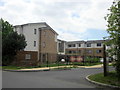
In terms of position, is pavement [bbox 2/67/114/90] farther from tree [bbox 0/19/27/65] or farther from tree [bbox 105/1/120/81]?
tree [bbox 0/19/27/65]

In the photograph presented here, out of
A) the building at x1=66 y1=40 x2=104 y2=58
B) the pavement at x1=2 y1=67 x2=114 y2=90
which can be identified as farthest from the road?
the building at x1=66 y1=40 x2=104 y2=58

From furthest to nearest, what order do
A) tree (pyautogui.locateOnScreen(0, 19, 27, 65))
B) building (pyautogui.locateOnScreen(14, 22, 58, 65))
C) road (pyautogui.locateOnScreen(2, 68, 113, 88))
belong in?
building (pyautogui.locateOnScreen(14, 22, 58, 65)), tree (pyautogui.locateOnScreen(0, 19, 27, 65)), road (pyautogui.locateOnScreen(2, 68, 113, 88))

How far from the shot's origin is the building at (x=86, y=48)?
67.1 metres

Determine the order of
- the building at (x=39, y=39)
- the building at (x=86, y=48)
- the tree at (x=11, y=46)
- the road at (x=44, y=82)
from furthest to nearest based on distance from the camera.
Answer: the building at (x=86, y=48) → the building at (x=39, y=39) → the tree at (x=11, y=46) → the road at (x=44, y=82)

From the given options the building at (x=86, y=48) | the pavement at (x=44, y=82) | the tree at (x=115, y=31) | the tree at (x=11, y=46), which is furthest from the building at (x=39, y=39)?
the tree at (x=115, y=31)

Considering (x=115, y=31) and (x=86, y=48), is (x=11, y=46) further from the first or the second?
(x=86, y=48)

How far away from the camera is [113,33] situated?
1255cm

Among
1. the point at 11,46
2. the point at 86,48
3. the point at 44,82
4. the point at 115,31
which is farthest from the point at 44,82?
the point at 86,48

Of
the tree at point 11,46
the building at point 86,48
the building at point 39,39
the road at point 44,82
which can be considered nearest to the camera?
the road at point 44,82

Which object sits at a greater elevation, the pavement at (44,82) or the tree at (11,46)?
the tree at (11,46)

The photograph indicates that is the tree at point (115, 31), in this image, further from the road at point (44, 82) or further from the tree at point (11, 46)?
the tree at point (11, 46)

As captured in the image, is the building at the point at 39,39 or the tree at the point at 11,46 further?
the building at the point at 39,39

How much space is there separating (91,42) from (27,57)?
39.7 metres

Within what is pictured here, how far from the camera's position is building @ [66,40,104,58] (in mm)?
67125
